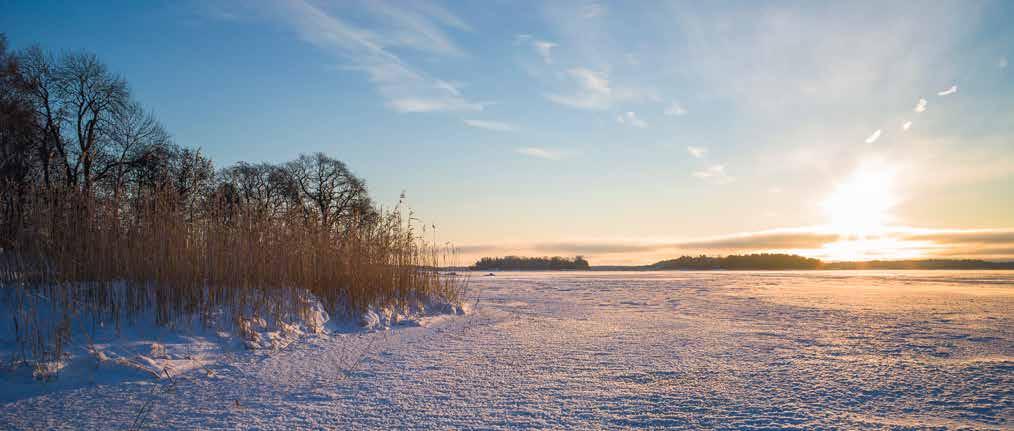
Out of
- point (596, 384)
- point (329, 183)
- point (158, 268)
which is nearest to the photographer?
point (596, 384)

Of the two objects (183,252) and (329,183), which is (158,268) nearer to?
(183,252)

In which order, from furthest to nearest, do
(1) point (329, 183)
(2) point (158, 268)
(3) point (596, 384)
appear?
(1) point (329, 183) < (2) point (158, 268) < (3) point (596, 384)

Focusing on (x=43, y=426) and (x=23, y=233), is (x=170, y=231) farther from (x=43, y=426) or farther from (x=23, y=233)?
(x=43, y=426)

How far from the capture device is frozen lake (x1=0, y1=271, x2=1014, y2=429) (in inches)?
74.5

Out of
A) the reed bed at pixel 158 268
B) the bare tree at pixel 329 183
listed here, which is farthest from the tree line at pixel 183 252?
the bare tree at pixel 329 183

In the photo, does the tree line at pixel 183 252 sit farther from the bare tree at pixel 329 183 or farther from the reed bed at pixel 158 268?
the bare tree at pixel 329 183

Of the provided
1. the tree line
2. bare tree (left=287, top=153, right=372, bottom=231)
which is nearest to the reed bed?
the tree line

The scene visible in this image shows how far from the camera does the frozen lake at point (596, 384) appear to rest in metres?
1.89

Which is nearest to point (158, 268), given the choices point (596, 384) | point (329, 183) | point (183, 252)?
point (183, 252)

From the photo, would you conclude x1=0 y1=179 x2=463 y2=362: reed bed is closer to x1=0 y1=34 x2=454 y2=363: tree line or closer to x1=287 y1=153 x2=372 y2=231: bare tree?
x1=0 y1=34 x2=454 y2=363: tree line

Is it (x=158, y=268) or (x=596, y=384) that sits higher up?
(x=158, y=268)

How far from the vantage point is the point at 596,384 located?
92.9 inches

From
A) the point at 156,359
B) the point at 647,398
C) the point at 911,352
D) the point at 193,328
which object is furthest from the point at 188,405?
the point at 911,352

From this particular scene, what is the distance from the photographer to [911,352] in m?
3.02
